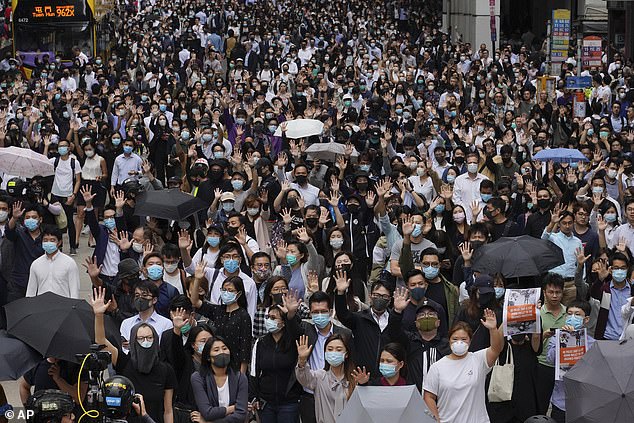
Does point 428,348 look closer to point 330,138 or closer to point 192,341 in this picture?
point 192,341

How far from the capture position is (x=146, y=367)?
8.66 meters

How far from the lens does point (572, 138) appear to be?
19609mm

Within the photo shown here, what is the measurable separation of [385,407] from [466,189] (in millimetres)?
7367

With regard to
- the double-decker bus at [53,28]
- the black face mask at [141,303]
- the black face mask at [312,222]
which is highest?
the black face mask at [141,303]

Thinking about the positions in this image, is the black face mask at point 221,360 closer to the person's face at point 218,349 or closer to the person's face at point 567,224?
the person's face at point 218,349

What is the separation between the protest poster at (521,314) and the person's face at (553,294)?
61 cm

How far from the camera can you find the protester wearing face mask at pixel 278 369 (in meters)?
8.95

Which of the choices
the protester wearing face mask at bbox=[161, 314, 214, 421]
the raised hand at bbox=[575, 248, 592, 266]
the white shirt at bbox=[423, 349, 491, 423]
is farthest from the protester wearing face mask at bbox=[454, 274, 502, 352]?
the protester wearing face mask at bbox=[161, 314, 214, 421]

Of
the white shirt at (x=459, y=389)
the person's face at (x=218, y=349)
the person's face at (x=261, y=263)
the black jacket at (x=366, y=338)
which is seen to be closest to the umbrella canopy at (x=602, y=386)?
the white shirt at (x=459, y=389)

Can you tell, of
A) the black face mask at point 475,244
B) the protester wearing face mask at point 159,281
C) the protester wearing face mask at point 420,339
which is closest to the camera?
the protester wearing face mask at point 420,339

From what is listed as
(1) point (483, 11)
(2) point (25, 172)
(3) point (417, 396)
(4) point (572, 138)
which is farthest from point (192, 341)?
(1) point (483, 11)

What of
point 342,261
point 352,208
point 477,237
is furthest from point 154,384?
point 352,208

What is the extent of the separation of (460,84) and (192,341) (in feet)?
57.0

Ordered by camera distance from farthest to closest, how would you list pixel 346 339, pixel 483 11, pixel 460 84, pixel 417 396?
pixel 483 11, pixel 460 84, pixel 346 339, pixel 417 396
